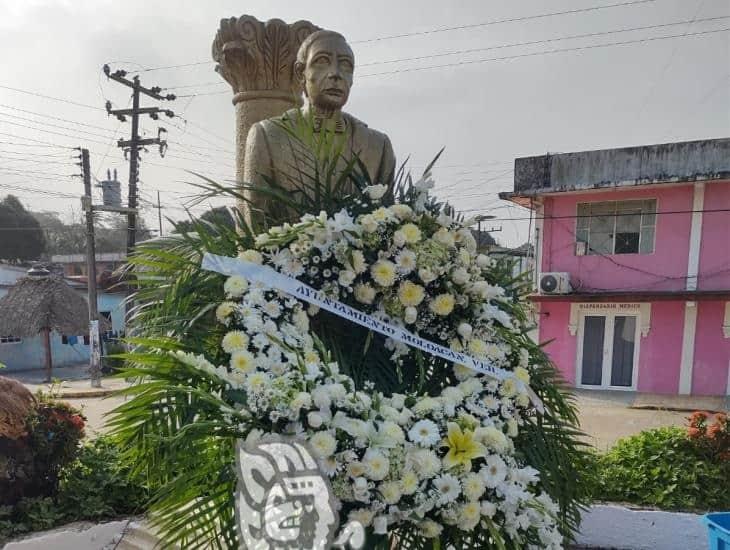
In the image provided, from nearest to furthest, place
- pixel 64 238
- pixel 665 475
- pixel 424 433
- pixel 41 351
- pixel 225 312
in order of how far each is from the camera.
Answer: pixel 424 433
pixel 225 312
pixel 665 475
pixel 41 351
pixel 64 238

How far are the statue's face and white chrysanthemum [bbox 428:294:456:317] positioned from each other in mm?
945

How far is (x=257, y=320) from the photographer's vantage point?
4.12 feet

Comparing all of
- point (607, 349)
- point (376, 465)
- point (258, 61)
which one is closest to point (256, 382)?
point (376, 465)

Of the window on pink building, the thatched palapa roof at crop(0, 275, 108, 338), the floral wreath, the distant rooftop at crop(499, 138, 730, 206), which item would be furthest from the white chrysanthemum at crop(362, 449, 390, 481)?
the thatched palapa roof at crop(0, 275, 108, 338)

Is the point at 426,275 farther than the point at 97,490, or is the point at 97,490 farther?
the point at 97,490

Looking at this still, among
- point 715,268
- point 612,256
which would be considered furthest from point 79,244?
point 715,268

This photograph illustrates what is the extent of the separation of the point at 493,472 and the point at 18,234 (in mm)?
24109

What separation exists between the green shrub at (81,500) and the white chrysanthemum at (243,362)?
6.51ft

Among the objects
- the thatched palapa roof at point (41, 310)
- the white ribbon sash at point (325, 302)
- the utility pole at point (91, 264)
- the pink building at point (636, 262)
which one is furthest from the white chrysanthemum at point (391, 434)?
the thatched palapa roof at point (41, 310)

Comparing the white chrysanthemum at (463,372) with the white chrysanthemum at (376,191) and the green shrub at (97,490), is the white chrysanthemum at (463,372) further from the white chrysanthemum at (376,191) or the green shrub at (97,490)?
the green shrub at (97,490)

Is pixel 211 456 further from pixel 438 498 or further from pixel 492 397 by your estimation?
pixel 492 397

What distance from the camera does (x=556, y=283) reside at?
9531mm

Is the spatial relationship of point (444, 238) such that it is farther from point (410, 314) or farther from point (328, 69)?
point (328, 69)

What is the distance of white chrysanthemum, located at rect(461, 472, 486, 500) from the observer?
1.09 metres
